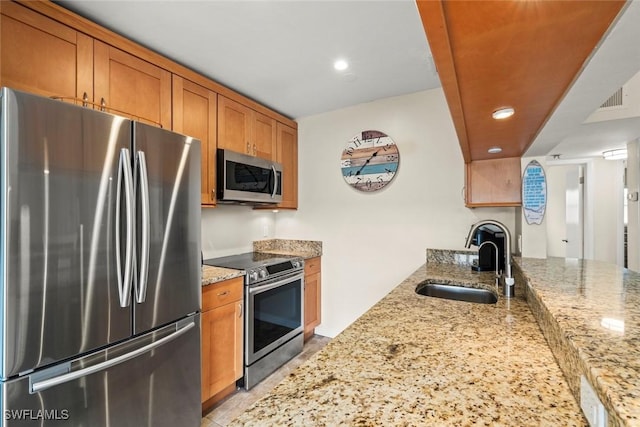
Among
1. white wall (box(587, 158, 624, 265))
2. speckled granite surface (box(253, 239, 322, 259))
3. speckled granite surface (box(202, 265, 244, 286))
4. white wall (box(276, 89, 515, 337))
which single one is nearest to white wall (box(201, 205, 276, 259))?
speckled granite surface (box(253, 239, 322, 259))

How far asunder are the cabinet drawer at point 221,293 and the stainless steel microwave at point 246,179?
68 cm

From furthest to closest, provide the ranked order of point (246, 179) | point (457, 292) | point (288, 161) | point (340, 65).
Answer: point (288, 161)
point (246, 179)
point (340, 65)
point (457, 292)

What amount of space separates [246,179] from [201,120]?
576 millimetres

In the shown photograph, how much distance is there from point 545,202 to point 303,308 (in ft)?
6.94

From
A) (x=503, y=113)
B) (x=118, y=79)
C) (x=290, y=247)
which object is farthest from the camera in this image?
(x=290, y=247)

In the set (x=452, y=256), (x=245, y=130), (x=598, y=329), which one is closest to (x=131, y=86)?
(x=245, y=130)

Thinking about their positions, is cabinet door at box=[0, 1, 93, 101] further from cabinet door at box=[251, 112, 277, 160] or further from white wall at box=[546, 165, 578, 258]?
white wall at box=[546, 165, 578, 258]

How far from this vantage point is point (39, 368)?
3.64ft

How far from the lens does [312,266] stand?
3012 millimetres

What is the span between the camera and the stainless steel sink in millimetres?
1742

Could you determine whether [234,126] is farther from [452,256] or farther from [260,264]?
[452,256]

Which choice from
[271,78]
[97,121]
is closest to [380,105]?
[271,78]

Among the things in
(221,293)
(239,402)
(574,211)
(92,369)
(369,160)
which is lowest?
(239,402)

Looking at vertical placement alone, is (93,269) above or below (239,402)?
above
